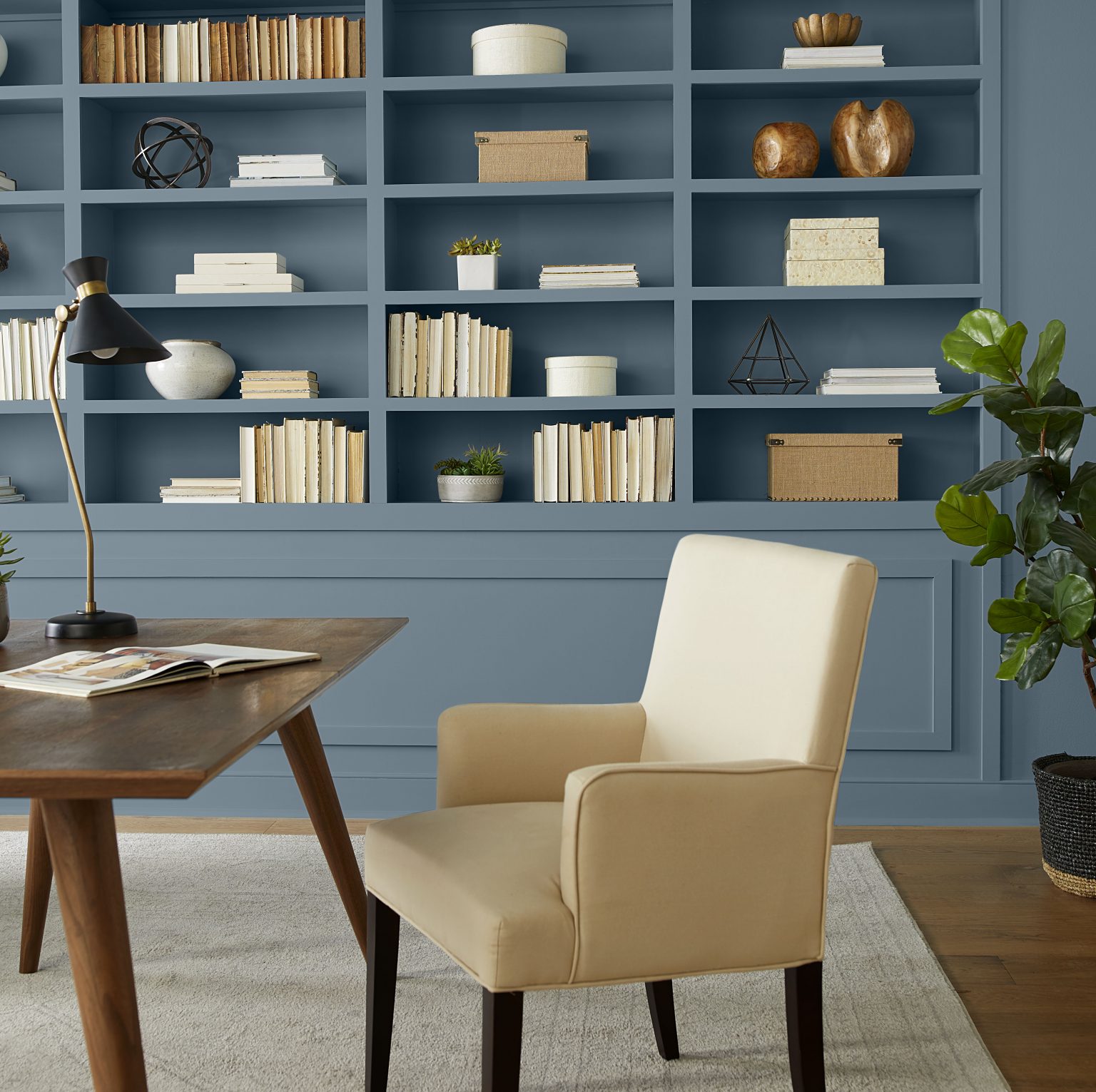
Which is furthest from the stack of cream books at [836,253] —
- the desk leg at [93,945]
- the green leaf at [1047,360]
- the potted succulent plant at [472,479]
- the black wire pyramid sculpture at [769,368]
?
the desk leg at [93,945]

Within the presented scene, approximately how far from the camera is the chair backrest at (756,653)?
159cm

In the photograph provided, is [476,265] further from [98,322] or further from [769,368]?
[98,322]

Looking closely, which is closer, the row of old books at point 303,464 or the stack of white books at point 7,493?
the row of old books at point 303,464

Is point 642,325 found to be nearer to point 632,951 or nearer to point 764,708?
point 764,708

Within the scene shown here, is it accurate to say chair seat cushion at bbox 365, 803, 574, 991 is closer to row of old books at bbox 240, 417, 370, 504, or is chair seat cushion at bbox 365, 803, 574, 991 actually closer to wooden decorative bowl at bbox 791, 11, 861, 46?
row of old books at bbox 240, 417, 370, 504

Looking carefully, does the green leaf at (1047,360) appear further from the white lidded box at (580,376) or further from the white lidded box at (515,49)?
the white lidded box at (515,49)

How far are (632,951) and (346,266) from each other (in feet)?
8.93

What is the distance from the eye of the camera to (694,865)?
4.92 ft

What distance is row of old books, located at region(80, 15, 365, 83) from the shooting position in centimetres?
346

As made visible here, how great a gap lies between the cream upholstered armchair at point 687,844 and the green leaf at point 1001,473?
3.32 feet

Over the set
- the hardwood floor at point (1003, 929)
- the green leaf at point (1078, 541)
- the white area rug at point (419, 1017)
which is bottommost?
the hardwood floor at point (1003, 929)

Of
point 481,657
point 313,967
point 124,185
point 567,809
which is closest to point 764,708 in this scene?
point 567,809

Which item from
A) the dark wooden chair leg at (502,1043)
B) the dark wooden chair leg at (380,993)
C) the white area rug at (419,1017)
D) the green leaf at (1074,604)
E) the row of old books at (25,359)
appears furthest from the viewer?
the row of old books at (25,359)

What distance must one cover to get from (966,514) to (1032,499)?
164 mm
